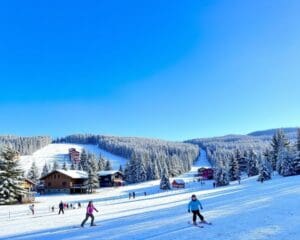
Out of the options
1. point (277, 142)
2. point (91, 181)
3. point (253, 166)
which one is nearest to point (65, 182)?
point (91, 181)

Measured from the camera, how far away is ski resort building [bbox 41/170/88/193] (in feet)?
335

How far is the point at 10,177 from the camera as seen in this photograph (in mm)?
65188

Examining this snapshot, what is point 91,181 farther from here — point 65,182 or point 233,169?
point 233,169

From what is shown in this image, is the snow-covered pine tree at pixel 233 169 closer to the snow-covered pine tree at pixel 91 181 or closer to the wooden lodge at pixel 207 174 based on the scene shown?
the snow-covered pine tree at pixel 91 181

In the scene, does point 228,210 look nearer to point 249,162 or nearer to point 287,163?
point 287,163

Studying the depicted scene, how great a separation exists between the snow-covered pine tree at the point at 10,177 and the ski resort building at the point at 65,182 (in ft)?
112

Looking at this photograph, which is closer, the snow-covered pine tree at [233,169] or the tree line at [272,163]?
the tree line at [272,163]

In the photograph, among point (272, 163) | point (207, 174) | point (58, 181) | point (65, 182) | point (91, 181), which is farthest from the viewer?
point (207, 174)

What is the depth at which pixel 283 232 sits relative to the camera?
18.3m

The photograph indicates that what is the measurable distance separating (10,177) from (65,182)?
38760mm

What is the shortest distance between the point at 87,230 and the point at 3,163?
4563cm

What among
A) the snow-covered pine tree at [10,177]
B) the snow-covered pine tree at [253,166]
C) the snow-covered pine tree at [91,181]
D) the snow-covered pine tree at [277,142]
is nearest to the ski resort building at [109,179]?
the snow-covered pine tree at [91,181]

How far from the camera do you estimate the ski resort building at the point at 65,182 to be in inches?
4021

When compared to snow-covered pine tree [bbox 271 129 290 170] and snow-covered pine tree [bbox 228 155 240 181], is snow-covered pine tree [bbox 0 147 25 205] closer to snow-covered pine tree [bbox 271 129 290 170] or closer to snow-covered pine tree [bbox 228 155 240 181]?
snow-covered pine tree [bbox 228 155 240 181]
